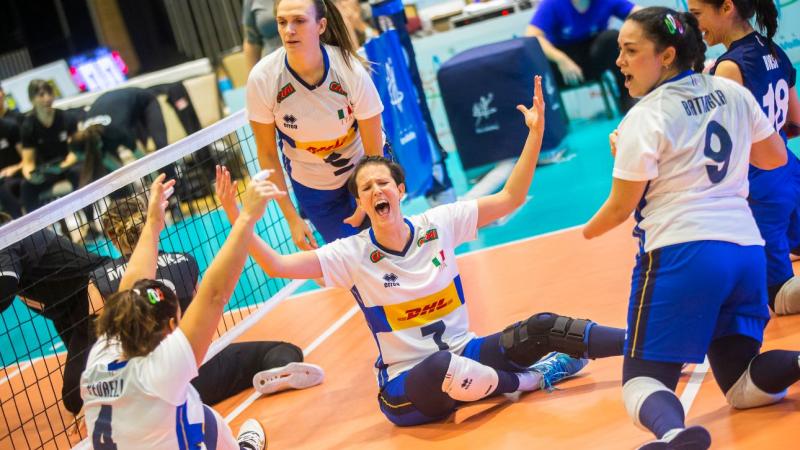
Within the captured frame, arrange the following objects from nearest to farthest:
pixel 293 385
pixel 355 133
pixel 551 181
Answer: pixel 355 133
pixel 293 385
pixel 551 181

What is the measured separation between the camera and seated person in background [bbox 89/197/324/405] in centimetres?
510

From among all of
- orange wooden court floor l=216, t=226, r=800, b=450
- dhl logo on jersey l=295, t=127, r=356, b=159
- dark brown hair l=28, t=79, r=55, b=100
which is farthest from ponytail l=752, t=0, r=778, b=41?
dark brown hair l=28, t=79, r=55, b=100

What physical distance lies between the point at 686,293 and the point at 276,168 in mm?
2232

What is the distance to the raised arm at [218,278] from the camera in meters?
Result: 3.28

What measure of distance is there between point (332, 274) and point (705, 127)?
172 cm

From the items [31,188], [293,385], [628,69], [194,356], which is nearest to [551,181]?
[293,385]

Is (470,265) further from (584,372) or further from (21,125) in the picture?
(21,125)

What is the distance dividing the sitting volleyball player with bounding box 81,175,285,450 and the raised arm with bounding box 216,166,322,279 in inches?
→ 15.3

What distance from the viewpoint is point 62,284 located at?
568 cm

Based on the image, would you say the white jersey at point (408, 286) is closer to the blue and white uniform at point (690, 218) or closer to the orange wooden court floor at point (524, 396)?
the orange wooden court floor at point (524, 396)

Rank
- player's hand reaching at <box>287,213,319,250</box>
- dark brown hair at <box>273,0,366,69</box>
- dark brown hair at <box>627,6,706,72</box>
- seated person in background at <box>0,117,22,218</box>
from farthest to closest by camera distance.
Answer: seated person in background at <box>0,117,22,218</box>, dark brown hair at <box>273,0,366,69</box>, player's hand reaching at <box>287,213,319,250</box>, dark brown hair at <box>627,6,706,72</box>

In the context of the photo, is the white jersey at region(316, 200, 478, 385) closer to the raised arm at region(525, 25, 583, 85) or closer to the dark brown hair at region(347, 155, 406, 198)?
the dark brown hair at region(347, 155, 406, 198)

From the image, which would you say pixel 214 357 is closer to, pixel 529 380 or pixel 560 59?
pixel 529 380

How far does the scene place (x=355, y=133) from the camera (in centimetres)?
496
